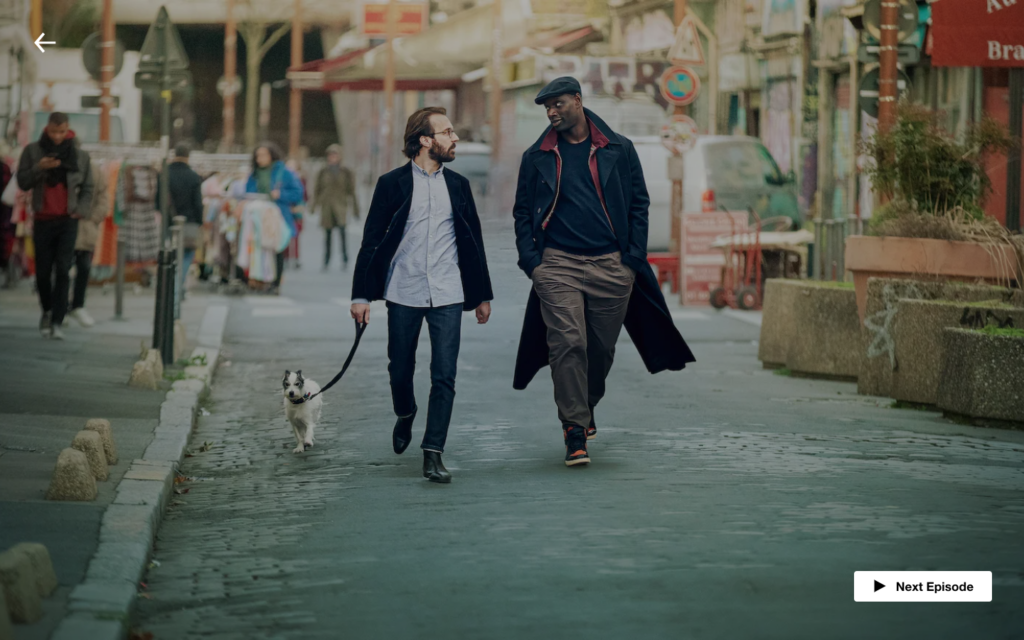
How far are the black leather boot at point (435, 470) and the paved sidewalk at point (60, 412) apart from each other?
1435 mm

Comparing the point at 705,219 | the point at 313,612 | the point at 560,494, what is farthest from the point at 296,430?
the point at 705,219

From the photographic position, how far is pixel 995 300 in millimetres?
11539

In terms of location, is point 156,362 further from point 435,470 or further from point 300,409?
point 435,470

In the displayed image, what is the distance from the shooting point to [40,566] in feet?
18.4

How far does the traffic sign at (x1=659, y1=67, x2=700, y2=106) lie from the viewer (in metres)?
24.3

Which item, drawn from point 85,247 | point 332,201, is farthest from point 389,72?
point 85,247

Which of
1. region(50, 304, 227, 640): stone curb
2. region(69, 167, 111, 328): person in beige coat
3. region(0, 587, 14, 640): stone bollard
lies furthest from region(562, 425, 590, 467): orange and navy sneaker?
region(69, 167, 111, 328): person in beige coat

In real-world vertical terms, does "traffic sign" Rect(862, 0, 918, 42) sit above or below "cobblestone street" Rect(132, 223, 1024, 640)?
above

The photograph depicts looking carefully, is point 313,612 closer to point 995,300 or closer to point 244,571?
point 244,571

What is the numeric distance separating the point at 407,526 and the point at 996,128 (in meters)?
6.89

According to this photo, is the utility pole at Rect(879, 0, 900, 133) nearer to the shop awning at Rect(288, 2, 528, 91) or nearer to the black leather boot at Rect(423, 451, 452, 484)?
the black leather boot at Rect(423, 451, 452, 484)

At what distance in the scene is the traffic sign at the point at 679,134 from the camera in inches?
920

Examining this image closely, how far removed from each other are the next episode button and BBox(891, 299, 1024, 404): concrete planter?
4.99 m

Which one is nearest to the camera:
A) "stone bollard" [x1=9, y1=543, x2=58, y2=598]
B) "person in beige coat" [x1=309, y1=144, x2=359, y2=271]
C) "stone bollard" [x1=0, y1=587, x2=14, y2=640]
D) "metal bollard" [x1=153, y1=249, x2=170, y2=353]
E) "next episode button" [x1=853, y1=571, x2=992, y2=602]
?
"stone bollard" [x1=0, y1=587, x2=14, y2=640]
